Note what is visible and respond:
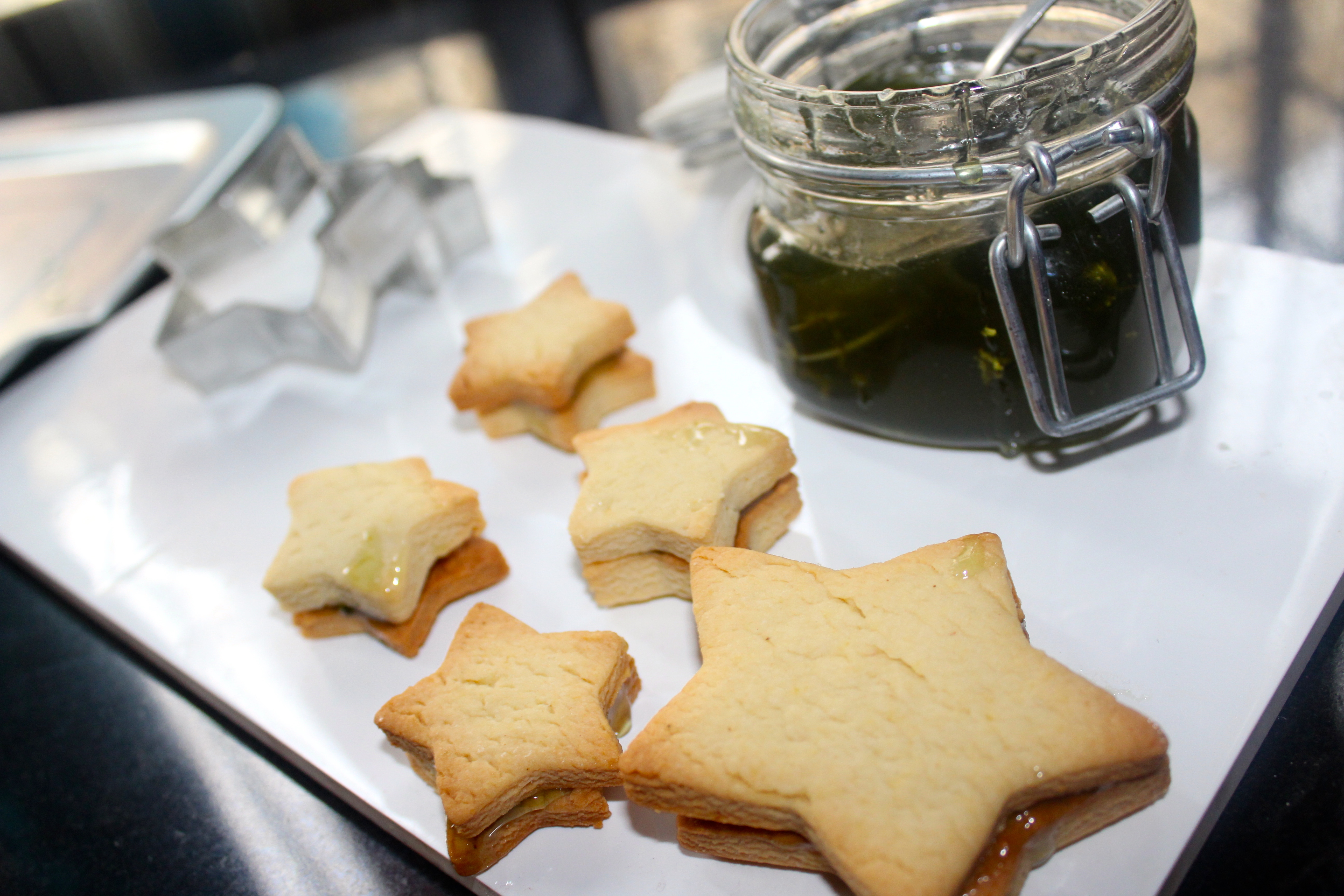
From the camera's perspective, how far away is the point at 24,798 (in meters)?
0.82

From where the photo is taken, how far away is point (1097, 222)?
696mm

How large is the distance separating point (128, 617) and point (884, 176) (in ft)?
2.41

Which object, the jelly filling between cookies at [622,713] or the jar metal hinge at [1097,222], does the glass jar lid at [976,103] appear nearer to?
the jar metal hinge at [1097,222]

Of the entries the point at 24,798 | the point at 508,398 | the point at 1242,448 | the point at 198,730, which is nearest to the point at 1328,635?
the point at 1242,448

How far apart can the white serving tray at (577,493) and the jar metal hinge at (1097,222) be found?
8 centimetres

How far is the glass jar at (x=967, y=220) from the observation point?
67cm

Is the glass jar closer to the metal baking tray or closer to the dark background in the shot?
the dark background

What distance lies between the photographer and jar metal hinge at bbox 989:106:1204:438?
25.5 inches

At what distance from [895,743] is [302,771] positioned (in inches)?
18.4

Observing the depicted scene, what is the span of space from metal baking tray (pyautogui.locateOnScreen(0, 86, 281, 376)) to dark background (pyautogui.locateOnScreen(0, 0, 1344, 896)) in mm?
122

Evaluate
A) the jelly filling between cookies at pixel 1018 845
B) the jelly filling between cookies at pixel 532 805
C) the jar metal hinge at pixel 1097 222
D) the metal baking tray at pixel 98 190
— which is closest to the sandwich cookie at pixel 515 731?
the jelly filling between cookies at pixel 532 805

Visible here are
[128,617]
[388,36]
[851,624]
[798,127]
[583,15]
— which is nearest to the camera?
[851,624]

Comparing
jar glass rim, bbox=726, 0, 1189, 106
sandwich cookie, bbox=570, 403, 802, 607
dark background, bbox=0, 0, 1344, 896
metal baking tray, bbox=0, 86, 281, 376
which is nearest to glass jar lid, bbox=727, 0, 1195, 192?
jar glass rim, bbox=726, 0, 1189, 106

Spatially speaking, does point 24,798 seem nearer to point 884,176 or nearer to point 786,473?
point 786,473
